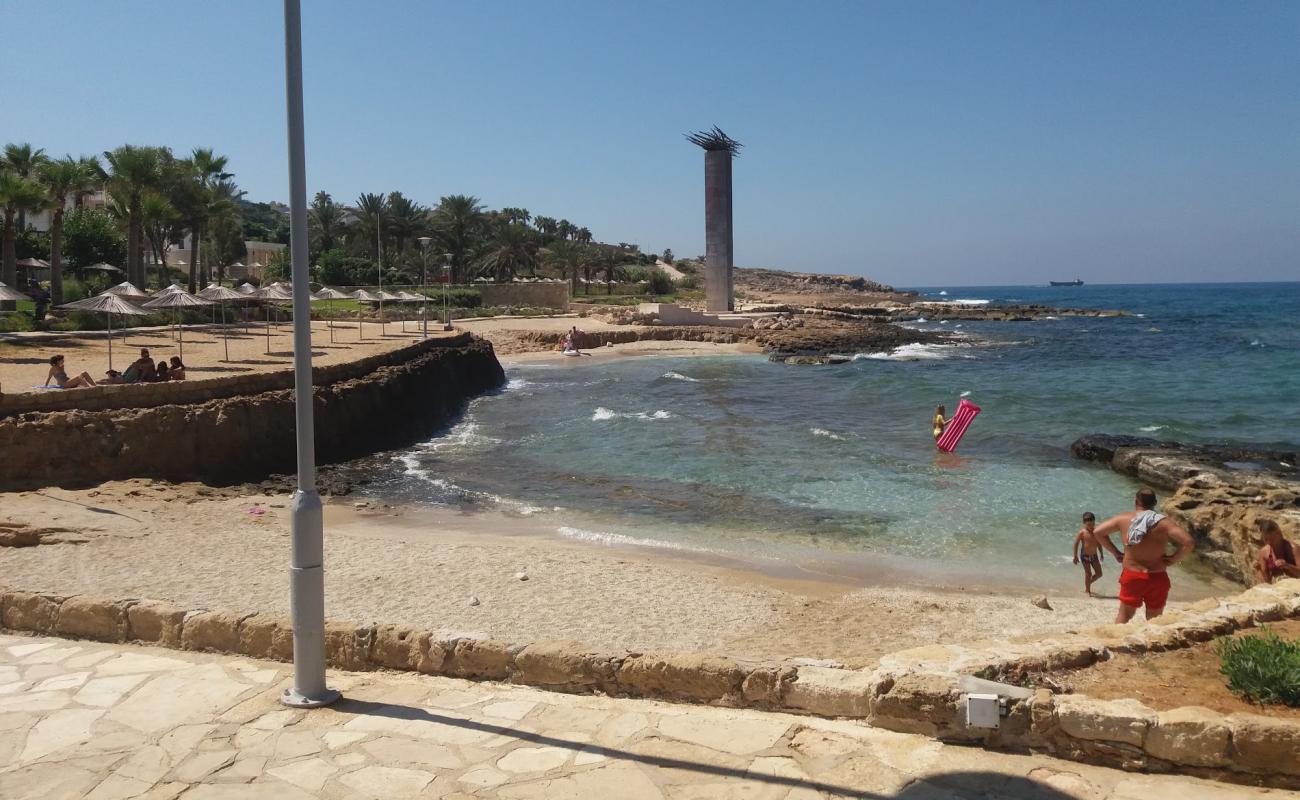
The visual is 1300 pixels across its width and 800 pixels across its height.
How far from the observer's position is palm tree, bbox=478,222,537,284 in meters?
79.2

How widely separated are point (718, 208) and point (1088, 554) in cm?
5181

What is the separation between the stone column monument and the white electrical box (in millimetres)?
58367

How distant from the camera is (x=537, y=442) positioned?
80.6 ft

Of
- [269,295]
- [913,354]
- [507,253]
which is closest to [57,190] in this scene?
[269,295]

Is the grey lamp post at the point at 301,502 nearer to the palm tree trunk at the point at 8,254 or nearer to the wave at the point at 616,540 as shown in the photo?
the wave at the point at 616,540

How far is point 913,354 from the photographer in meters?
53.1

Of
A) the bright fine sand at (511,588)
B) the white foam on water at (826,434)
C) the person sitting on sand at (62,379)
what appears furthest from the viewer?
the white foam on water at (826,434)

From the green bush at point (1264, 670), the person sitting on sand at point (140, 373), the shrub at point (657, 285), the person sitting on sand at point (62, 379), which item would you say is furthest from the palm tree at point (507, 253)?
the green bush at point (1264, 670)

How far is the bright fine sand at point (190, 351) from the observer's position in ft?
69.6

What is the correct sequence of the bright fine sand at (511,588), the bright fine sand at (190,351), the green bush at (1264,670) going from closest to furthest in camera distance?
the green bush at (1264,670) < the bright fine sand at (511,588) < the bright fine sand at (190,351)

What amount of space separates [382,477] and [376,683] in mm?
14565

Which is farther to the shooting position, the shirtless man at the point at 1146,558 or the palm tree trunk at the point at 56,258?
the palm tree trunk at the point at 56,258

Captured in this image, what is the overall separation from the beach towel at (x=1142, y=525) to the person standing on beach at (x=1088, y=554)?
3047 mm

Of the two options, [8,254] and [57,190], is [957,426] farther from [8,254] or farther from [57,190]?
[57,190]
